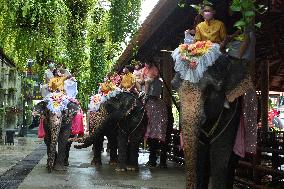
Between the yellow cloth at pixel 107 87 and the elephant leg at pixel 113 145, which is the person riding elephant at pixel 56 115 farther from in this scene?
the elephant leg at pixel 113 145

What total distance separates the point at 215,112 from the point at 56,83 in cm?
516

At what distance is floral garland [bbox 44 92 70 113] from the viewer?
361 inches

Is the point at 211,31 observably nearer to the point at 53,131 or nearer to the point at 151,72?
the point at 53,131

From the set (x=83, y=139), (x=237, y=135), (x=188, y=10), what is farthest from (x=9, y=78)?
(x=237, y=135)

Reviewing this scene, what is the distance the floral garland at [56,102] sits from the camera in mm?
9172

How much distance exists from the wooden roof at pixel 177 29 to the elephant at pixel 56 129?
1.74 metres

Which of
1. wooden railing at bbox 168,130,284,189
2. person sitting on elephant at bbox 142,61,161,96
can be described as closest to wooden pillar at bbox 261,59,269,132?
person sitting on elephant at bbox 142,61,161,96

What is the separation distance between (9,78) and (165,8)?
81.1 ft

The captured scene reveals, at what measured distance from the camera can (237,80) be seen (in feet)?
16.4

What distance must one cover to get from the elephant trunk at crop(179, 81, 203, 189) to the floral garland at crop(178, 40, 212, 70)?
0.21m

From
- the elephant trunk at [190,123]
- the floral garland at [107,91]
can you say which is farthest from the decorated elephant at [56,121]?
the elephant trunk at [190,123]

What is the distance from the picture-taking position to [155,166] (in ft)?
35.7

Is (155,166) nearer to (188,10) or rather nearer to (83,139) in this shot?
(83,139)

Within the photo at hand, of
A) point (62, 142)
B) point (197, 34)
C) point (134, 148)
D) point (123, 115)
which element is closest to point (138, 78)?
point (123, 115)
